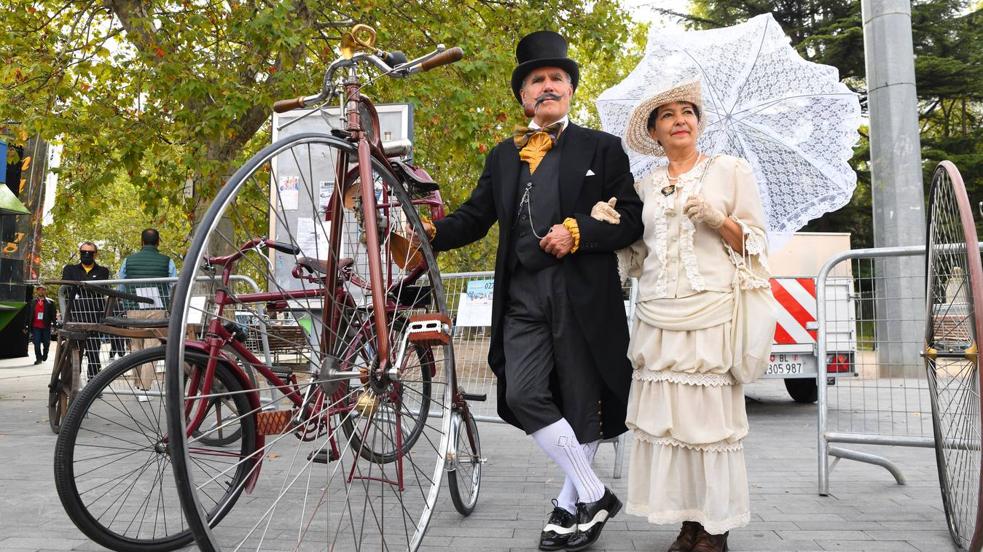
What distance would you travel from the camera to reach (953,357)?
126 inches

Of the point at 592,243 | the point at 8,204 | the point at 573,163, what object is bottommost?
the point at 592,243

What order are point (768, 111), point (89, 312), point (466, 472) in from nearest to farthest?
point (466, 472)
point (768, 111)
point (89, 312)

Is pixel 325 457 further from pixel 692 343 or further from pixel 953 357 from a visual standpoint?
pixel 953 357

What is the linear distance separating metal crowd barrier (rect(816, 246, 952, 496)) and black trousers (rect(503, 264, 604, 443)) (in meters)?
1.76

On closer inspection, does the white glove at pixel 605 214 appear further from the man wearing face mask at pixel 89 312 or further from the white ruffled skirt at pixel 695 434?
the man wearing face mask at pixel 89 312

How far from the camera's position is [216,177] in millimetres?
10320

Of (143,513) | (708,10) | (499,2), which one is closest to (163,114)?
(499,2)

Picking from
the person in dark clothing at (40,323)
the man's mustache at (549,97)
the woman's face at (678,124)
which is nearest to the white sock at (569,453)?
the woman's face at (678,124)

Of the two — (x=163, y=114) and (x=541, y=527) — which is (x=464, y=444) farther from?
(x=163, y=114)

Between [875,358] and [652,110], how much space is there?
2.20 meters

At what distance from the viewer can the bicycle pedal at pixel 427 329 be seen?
10.1 feet

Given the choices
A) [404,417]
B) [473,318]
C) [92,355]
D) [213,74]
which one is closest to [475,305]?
[473,318]

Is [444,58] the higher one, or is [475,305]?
[444,58]

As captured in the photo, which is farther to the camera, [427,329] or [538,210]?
[538,210]
